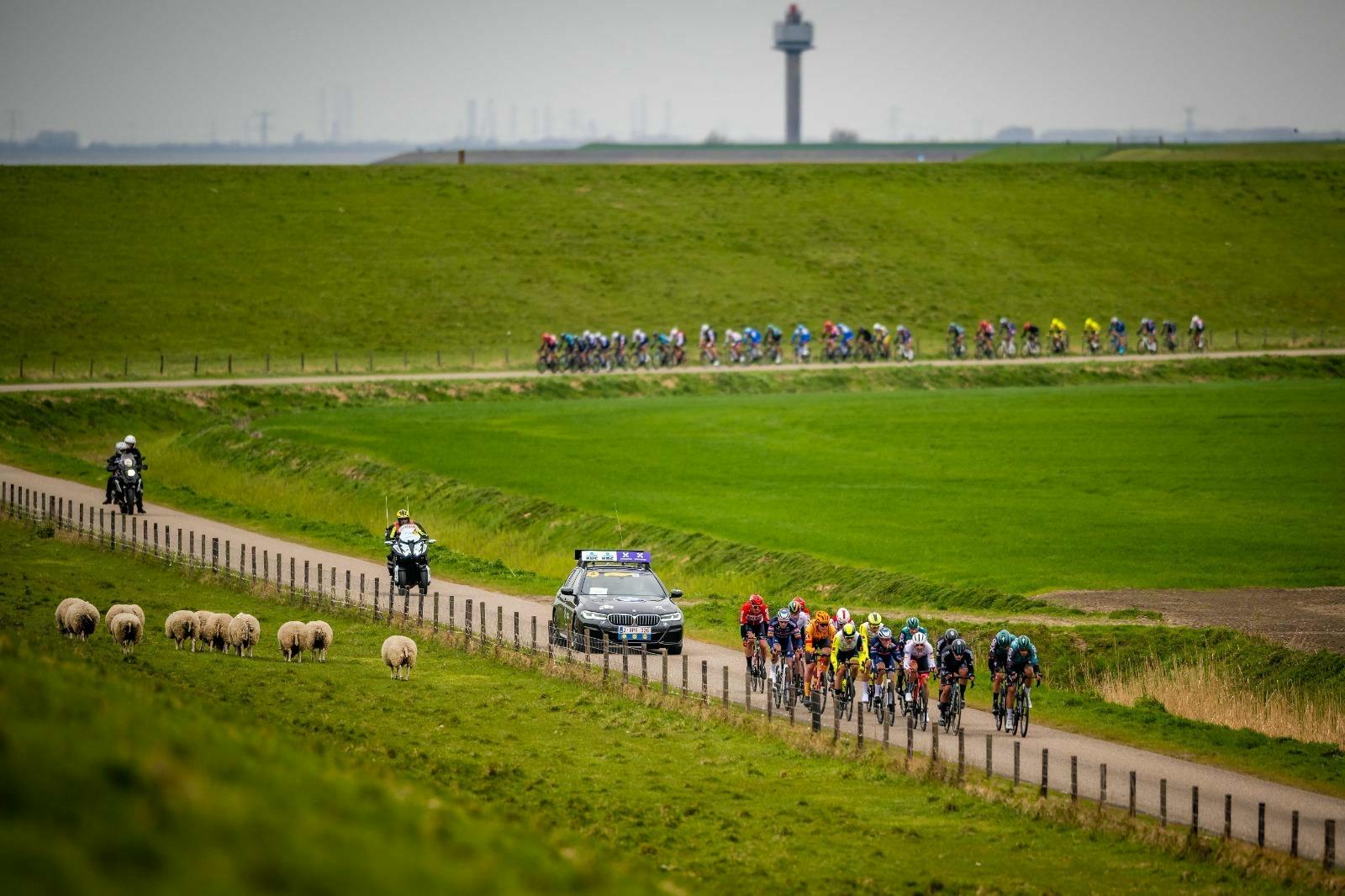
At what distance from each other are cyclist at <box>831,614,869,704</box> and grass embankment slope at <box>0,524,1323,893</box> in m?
1.97

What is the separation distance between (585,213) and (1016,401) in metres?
62.0

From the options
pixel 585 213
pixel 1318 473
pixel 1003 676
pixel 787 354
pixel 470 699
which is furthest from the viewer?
pixel 585 213

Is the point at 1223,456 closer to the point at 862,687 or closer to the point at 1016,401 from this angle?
the point at 1016,401

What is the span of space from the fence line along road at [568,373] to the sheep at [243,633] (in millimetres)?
48373

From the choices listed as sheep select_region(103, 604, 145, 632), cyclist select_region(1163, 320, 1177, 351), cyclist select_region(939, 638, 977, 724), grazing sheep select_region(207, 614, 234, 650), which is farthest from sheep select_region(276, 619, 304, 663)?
cyclist select_region(1163, 320, 1177, 351)

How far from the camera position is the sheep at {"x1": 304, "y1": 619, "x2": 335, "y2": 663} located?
33625 millimetres

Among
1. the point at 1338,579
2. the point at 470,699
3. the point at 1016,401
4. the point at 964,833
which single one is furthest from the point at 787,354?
the point at 964,833

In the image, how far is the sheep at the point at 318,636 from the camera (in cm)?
3362

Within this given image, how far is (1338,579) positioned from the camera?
4022 centimetres

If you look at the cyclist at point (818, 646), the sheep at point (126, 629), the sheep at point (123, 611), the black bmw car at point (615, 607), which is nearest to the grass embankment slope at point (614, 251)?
the sheep at point (123, 611)

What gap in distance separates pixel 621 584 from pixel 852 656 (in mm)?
7427

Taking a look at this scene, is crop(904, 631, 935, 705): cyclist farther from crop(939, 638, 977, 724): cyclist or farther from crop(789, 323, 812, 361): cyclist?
crop(789, 323, 812, 361): cyclist

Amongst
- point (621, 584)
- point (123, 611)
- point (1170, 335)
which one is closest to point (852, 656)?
point (621, 584)

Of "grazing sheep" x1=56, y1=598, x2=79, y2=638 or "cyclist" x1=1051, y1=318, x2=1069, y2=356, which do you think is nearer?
"grazing sheep" x1=56, y1=598, x2=79, y2=638
